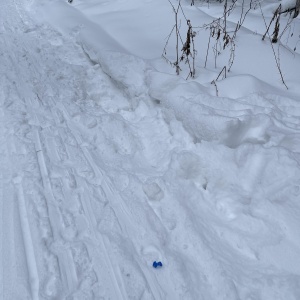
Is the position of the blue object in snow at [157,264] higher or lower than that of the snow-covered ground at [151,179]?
lower

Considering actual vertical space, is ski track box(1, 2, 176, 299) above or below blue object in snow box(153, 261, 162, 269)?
above

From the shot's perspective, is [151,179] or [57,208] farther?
[151,179]

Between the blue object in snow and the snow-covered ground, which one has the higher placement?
the snow-covered ground

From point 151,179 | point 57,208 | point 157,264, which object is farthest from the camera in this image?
point 151,179

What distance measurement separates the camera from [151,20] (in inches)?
214

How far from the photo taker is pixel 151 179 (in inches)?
91.0

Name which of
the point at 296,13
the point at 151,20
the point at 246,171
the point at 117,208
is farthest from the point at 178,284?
the point at 296,13

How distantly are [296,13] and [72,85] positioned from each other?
14.8 feet

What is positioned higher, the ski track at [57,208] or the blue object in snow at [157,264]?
the ski track at [57,208]

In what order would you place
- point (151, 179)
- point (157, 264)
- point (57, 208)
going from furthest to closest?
point (151, 179) < point (57, 208) < point (157, 264)

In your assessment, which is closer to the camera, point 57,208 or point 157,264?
point 157,264

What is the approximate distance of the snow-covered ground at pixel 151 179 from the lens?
5.48ft

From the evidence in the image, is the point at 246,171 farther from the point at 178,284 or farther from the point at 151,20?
the point at 151,20

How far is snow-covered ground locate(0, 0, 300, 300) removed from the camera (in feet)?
5.48
